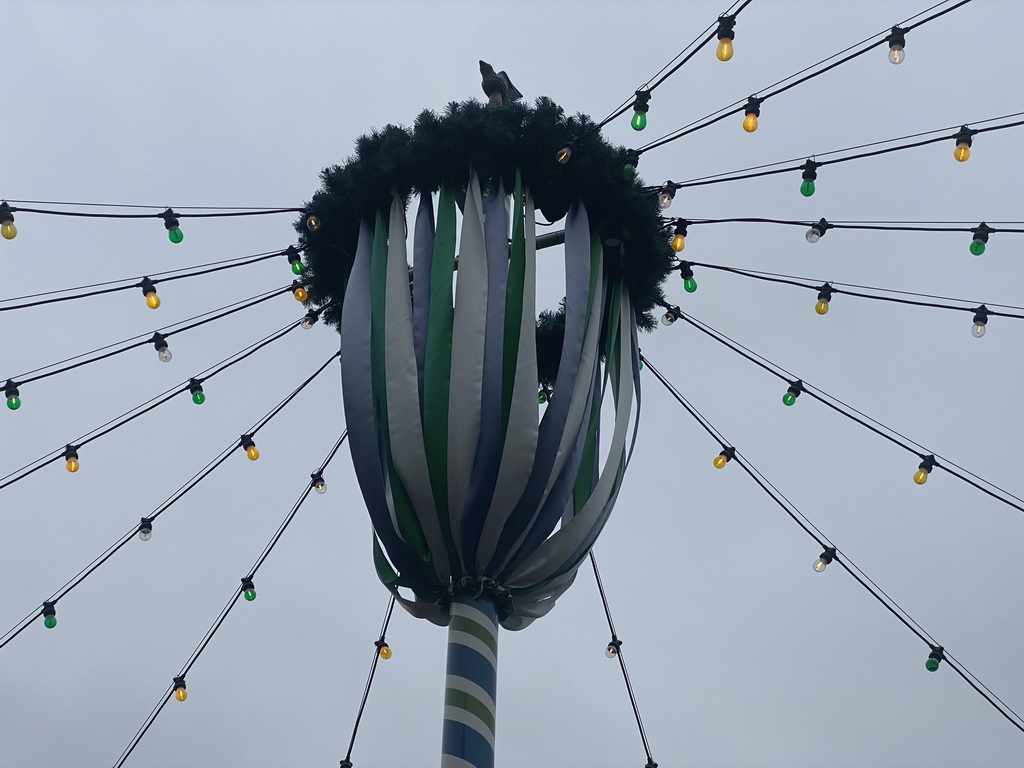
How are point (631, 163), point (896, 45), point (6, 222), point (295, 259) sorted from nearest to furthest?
point (896, 45) < point (6, 222) < point (631, 163) < point (295, 259)

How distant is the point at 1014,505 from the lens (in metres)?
9.52

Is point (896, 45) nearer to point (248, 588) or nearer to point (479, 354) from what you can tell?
point (479, 354)

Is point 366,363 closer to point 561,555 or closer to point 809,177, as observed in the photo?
point 561,555

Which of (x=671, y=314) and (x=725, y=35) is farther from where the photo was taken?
(x=671, y=314)

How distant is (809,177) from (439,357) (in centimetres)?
279

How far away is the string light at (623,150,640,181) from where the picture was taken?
395 inches

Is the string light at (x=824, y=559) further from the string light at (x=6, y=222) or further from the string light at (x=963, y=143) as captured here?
the string light at (x=6, y=222)

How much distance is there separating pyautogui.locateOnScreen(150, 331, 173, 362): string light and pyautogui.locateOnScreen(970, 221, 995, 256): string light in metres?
5.93

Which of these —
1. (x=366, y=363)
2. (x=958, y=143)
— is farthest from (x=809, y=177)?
(x=366, y=363)

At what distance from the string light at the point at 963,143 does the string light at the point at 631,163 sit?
224 cm

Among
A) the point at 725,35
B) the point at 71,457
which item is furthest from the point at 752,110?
the point at 71,457

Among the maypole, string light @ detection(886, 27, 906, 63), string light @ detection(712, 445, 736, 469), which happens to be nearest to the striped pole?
the maypole

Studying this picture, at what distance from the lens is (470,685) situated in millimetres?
8961

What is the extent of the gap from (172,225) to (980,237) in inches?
229
